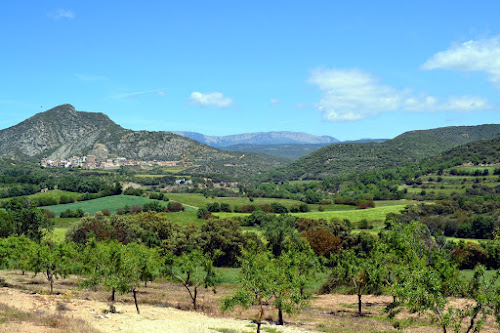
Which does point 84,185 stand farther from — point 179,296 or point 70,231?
point 179,296

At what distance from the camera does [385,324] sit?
133 ft

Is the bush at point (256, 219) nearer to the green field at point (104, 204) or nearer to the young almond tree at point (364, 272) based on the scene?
the green field at point (104, 204)

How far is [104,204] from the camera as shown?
150875 millimetres

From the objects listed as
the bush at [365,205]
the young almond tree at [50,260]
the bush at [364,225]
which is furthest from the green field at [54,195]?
the young almond tree at [50,260]

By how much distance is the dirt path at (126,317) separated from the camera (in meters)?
33.8

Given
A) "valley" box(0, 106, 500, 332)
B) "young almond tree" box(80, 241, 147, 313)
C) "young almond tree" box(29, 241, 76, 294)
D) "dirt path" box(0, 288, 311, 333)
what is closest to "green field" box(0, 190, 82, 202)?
"valley" box(0, 106, 500, 332)

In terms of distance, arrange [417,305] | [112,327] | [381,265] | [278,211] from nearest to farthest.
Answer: [417,305] < [112,327] < [381,265] < [278,211]

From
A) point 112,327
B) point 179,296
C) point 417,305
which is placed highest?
point 417,305

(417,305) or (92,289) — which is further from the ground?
(417,305)

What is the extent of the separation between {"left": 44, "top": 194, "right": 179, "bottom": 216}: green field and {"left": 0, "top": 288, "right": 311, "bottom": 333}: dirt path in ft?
337

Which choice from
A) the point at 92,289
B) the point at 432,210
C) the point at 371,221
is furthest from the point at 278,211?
the point at 92,289

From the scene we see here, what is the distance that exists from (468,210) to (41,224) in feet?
394

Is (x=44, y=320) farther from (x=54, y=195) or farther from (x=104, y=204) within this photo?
(x=54, y=195)

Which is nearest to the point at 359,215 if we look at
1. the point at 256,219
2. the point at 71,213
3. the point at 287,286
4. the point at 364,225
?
the point at 364,225
